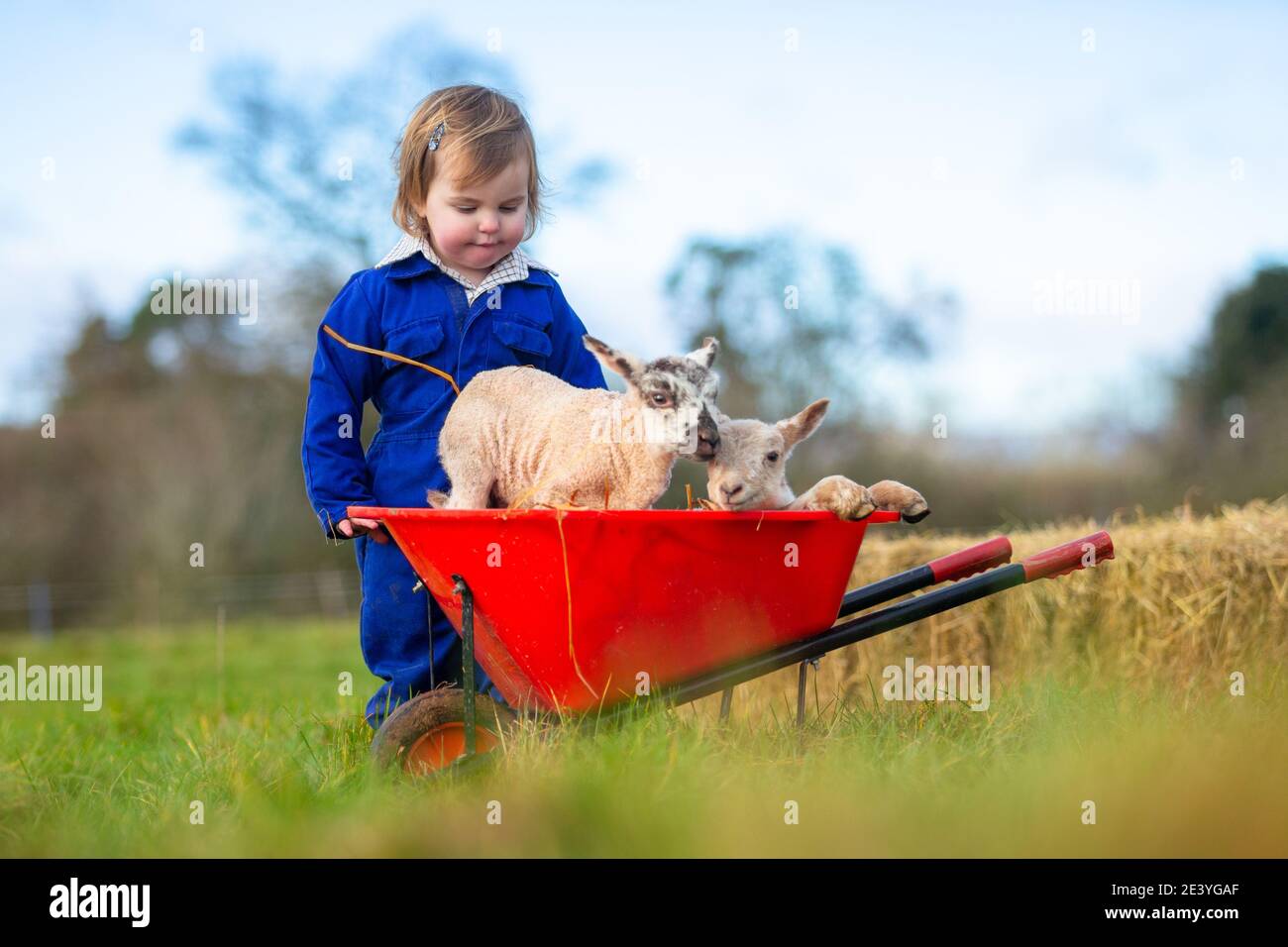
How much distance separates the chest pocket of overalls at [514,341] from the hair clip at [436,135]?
53cm

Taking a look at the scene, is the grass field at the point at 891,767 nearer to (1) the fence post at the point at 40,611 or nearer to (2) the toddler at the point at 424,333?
(2) the toddler at the point at 424,333

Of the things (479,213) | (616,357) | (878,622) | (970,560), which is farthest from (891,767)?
(479,213)

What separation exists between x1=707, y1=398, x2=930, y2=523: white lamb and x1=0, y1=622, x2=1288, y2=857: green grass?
0.63 metres

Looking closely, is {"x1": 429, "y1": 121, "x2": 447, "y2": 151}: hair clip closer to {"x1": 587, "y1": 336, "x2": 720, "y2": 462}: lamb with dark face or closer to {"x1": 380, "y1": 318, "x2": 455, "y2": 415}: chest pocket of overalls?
{"x1": 380, "y1": 318, "x2": 455, "y2": 415}: chest pocket of overalls

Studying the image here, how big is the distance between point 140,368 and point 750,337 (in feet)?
31.7

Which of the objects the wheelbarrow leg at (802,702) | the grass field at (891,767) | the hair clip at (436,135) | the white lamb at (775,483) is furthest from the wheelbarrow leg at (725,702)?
the hair clip at (436,135)

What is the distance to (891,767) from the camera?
2807 mm

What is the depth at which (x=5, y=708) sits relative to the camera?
6734 millimetres

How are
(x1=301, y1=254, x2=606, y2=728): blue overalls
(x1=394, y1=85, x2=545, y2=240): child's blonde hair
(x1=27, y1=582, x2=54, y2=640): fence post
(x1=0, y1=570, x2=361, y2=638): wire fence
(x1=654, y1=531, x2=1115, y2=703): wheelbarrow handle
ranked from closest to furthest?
(x1=654, y1=531, x2=1115, y2=703): wheelbarrow handle < (x1=394, y1=85, x2=545, y2=240): child's blonde hair < (x1=301, y1=254, x2=606, y2=728): blue overalls < (x1=27, y1=582, x2=54, y2=640): fence post < (x1=0, y1=570, x2=361, y2=638): wire fence

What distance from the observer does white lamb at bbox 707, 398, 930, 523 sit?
2688 mm

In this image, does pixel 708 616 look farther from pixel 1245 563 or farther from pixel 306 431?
pixel 1245 563

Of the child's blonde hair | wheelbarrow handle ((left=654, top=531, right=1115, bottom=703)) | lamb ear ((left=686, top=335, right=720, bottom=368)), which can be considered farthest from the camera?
the child's blonde hair

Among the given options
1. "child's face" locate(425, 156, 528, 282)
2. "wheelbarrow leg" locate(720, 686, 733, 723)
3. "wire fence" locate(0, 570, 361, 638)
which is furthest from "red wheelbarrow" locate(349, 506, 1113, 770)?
"wire fence" locate(0, 570, 361, 638)

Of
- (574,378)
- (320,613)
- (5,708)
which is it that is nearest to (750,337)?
(320,613)
